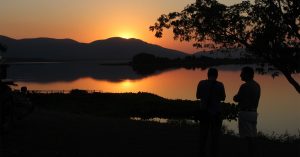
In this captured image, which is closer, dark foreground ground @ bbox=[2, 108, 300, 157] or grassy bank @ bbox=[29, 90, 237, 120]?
dark foreground ground @ bbox=[2, 108, 300, 157]

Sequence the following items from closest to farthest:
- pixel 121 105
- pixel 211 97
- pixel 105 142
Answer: pixel 211 97 < pixel 105 142 < pixel 121 105

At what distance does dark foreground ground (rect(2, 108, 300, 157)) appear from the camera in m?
12.6

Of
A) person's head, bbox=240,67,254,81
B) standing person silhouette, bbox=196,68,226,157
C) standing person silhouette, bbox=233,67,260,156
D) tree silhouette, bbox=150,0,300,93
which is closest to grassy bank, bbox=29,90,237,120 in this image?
tree silhouette, bbox=150,0,300,93

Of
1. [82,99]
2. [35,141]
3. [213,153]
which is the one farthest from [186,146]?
[82,99]

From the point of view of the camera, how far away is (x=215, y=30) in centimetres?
2014

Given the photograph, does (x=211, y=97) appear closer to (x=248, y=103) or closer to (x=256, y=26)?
(x=248, y=103)

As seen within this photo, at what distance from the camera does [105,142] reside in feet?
47.5

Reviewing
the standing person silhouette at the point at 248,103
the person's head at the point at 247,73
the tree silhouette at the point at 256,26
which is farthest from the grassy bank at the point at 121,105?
the person's head at the point at 247,73

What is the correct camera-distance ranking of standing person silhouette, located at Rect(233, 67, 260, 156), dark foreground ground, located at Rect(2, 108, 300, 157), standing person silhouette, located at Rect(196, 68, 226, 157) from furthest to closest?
dark foreground ground, located at Rect(2, 108, 300, 157)
standing person silhouette, located at Rect(196, 68, 226, 157)
standing person silhouette, located at Rect(233, 67, 260, 156)

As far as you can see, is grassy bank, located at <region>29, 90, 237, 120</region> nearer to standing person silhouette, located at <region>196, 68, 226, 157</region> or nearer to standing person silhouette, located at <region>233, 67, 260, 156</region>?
standing person silhouette, located at <region>196, 68, 226, 157</region>

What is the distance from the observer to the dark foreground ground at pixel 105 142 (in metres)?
12.6

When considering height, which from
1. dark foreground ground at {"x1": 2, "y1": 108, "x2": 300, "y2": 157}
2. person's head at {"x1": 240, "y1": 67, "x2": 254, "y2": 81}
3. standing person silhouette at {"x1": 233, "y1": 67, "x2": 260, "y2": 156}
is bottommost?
dark foreground ground at {"x1": 2, "y1": 108, "x2": 300, "y2": 157}

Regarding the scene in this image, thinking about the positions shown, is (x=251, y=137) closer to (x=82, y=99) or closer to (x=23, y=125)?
(x=23, y=125)

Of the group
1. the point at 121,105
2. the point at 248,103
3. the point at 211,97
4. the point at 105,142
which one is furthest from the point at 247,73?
the point at 121,105
